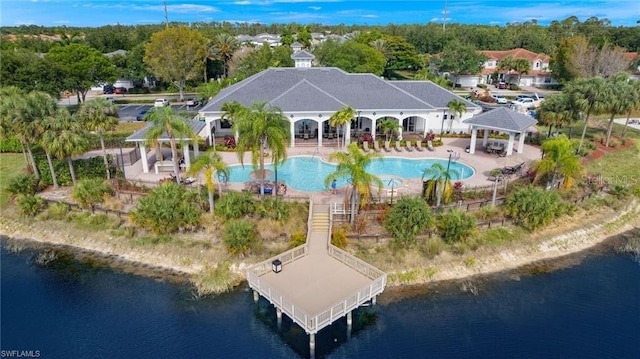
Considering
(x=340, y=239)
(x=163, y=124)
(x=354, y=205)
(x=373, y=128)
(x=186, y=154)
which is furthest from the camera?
(x=373, y=128)

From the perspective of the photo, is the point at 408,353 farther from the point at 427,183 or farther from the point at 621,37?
the point at 621,37

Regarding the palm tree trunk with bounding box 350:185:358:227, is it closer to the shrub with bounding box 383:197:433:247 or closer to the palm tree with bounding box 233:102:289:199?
the shrub with bounding box 383:197:433:247

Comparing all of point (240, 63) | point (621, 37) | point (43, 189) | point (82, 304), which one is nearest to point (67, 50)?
point (240, 63)

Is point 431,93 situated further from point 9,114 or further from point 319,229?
point 9,114

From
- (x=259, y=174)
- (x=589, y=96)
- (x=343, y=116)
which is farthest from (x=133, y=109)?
(x=589, y=96)

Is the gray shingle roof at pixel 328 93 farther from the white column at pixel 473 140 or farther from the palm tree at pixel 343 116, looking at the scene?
the white column at pixel 473 140

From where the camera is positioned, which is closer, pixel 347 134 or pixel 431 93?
pixel 347 134
